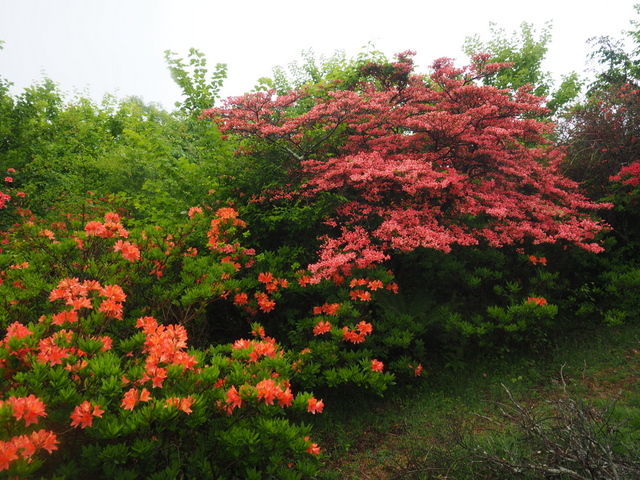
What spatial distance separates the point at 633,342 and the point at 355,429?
4575mm

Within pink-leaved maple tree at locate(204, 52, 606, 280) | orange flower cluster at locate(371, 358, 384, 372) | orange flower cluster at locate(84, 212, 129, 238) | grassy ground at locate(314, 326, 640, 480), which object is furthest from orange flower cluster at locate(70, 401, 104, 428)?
pink-leaved maple tree at locate(204, 52, 606, 280)

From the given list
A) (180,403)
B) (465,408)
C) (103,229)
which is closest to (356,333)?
(465,408)

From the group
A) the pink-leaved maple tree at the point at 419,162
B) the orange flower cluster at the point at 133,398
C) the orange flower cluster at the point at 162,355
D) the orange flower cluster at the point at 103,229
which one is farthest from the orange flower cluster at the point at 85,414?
the pink-leaved maple tree at the point at 419,162

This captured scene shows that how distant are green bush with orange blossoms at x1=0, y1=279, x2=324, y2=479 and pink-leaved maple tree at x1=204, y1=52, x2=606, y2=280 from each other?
2.59 meters

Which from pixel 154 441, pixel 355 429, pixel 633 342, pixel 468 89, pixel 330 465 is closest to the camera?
pixel 154 441

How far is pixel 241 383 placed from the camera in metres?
2.35

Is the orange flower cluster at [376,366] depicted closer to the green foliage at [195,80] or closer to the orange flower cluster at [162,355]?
the orange flower cluster at [162,355]

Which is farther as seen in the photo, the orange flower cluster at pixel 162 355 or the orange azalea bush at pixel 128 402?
the orange flower cluster at pixel 162 355

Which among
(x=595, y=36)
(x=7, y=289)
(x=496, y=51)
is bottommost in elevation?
(x=7, y=289)

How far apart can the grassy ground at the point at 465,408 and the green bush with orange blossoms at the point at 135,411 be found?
145 cm

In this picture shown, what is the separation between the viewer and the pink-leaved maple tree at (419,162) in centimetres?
516

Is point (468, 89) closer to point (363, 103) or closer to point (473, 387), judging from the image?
point (363, 103)

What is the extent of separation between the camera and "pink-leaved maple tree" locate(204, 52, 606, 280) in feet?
16.9

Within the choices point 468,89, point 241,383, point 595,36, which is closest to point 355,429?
point 241,383
